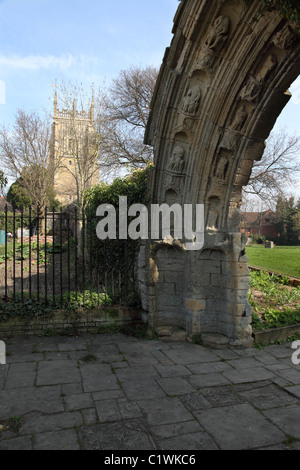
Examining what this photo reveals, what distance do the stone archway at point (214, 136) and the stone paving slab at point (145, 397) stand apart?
69cm

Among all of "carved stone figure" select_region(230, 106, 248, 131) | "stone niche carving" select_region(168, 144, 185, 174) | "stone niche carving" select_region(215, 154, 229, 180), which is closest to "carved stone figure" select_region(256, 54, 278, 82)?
"carved stone figure" select_region(230, 106, 248, 131)

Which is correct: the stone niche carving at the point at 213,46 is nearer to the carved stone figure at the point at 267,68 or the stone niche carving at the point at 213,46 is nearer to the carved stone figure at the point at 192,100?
the carved stone figure at the point at 192,100

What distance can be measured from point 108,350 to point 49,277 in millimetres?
5314

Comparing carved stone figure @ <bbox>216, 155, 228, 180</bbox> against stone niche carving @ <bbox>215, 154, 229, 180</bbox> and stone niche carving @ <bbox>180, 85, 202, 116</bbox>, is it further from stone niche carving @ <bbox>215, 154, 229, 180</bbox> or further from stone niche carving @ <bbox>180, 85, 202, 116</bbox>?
stone niche carving @ <bbox>180, 85, 202, 116</bbox>

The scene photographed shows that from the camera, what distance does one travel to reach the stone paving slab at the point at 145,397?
99.6 inches

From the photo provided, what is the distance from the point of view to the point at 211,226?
4.93 m

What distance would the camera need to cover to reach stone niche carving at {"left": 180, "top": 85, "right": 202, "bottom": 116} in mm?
4582

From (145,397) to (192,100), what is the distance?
3.85 meters

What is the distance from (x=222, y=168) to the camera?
189 inches

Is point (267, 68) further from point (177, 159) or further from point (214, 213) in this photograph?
point (214, 213)

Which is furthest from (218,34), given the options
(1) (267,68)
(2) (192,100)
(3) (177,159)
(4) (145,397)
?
(4) (145,397)

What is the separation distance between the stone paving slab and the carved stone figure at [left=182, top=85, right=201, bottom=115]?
135 inches

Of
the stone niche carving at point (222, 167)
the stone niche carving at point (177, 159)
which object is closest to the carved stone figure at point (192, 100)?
the stone niche carving at point (177, 159)

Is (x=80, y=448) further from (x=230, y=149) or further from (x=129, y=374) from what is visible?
(x=230, y=149)
